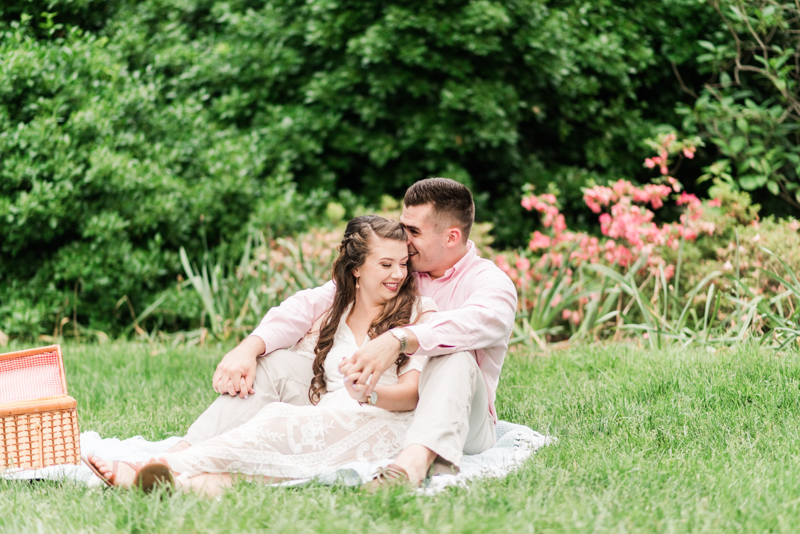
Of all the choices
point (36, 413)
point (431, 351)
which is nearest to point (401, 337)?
point (431, 351)

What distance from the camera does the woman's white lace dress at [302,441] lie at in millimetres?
2617

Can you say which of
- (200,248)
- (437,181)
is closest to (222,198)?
(200,248)

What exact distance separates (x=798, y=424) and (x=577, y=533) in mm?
A: 1572

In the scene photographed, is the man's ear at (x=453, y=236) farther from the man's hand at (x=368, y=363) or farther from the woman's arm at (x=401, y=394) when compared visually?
the man's hand at (x=368, y=363)

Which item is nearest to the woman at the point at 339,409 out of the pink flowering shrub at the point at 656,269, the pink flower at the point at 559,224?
the pink flowering shrub at the point at 656,269

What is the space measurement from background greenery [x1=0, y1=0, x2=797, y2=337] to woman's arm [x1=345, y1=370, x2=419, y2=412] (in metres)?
3.74

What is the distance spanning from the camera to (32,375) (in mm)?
2967

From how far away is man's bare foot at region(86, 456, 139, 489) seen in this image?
2508 millimetres

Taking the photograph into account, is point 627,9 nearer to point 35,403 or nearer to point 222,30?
point 222,30

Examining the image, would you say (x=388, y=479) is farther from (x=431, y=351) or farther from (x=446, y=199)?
(x=446, y=199)

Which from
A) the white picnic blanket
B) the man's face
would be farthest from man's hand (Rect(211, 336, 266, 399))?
the man's face

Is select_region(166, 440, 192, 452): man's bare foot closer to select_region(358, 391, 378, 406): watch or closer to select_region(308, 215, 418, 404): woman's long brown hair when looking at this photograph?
select_region(308, 215, 418, 404): woman's long brown hair

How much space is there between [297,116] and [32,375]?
16.5 ft

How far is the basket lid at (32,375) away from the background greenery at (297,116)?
2898 mm
